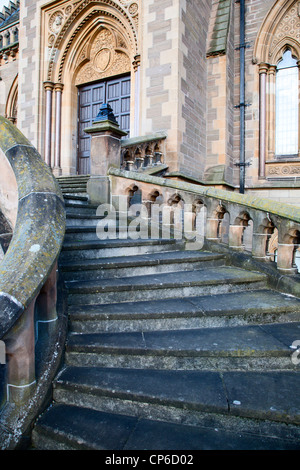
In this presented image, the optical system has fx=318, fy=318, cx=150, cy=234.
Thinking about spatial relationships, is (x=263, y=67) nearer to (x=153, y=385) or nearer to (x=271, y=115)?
(x=271, y=115)

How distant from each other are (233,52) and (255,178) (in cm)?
378

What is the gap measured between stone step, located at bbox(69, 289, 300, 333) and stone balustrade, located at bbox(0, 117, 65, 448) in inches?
12.4

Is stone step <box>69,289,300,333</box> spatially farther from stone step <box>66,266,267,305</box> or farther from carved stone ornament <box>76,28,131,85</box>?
carved stone ornament <box>76,28,131,85</box>

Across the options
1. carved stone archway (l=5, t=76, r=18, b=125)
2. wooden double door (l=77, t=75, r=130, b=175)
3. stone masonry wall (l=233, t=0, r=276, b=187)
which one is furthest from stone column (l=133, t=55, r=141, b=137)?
carved stone archway (l=5, t=76, r=18, b=125)

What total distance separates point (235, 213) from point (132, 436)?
2.89 meters

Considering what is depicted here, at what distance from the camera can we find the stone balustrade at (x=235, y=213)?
3439mm

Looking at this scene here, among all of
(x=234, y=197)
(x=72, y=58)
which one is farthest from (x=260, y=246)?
(x=72, y=58)

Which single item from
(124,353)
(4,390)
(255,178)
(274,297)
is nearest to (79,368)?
(124,353)

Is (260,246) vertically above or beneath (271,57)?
beneath

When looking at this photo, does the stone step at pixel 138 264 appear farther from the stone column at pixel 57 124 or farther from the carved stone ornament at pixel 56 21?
the carved stone ornament at pixel 56 21

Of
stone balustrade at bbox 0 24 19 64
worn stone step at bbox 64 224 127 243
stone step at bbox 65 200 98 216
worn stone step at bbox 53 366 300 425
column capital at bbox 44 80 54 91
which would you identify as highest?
stone balustrade at bbox 0 24 19 64

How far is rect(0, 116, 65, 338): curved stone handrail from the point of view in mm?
1657

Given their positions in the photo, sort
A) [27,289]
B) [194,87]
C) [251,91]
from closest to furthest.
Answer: [27,289]
[194,87]
[251,91]

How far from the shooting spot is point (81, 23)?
948 cm
